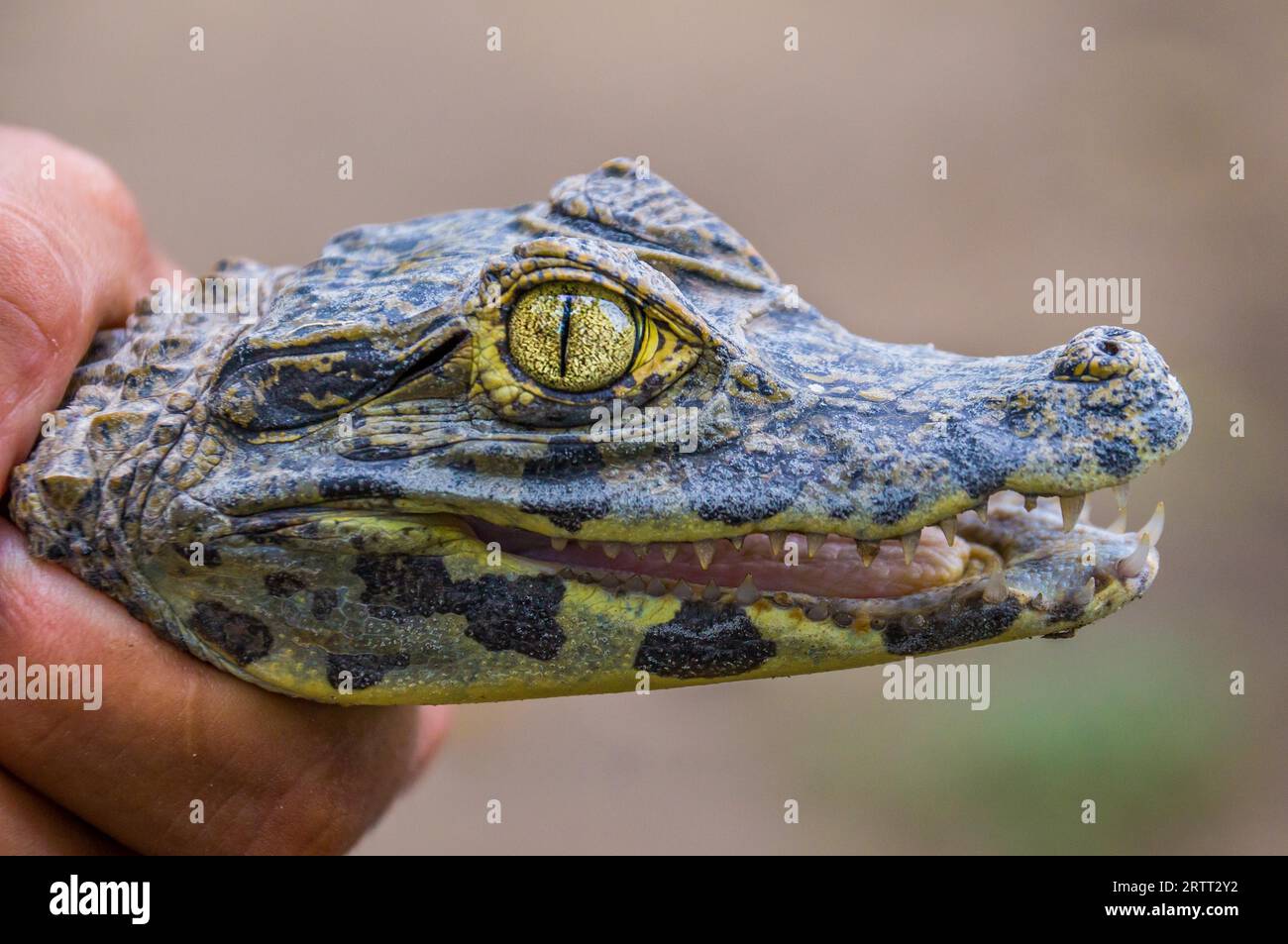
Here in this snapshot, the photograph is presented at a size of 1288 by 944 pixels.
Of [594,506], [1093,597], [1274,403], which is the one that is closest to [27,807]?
[594,506]

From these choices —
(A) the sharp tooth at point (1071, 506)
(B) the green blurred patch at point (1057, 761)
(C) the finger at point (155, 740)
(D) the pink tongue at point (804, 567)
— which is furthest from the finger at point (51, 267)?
(B) the green blurred patch at point (1057, 761)

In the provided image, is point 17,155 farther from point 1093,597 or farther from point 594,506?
point 1093,597

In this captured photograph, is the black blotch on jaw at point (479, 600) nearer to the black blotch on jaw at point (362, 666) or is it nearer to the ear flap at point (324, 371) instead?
the black blotch on jaw at point (362, 666)

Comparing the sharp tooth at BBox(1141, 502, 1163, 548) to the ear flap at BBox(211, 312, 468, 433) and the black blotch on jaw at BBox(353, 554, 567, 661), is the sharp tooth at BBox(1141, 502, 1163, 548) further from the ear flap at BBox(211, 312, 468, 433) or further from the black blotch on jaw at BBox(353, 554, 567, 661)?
the ear flap at BBox(211, 312, 468, 433)

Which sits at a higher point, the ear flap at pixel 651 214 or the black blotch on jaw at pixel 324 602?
the ear flap at pixel 651 214

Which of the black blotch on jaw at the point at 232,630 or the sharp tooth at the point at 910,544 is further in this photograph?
the black blotch on jaw at the point at 232,630
